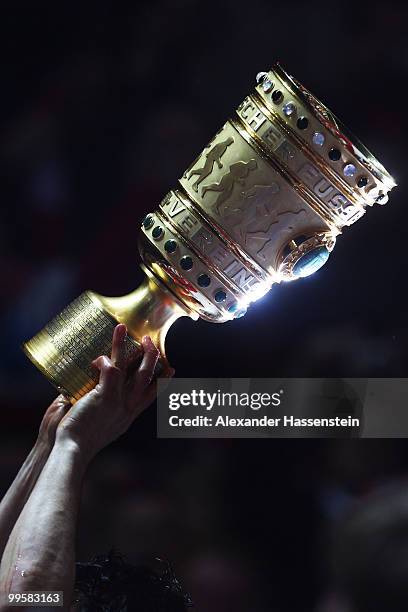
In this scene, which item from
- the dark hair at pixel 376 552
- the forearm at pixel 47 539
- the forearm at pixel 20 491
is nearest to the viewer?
the forearm at pixel 47 539

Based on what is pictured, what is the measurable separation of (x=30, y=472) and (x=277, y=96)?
0.81 m

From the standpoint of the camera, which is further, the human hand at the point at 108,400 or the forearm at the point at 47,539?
the human hand at the point at 108,400

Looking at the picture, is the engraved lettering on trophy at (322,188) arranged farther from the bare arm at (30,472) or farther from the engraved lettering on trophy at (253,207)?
the bare arm at (30,472)

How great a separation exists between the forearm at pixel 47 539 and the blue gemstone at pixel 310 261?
0.50 metres

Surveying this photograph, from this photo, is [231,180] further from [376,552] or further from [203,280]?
[376,552]

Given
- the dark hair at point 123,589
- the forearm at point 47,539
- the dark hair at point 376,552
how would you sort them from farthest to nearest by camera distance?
1. the dark hair at point 376,552
2. the dark hair at point 123,589
3. the forearm at point 47,539

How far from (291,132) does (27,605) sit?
84cm

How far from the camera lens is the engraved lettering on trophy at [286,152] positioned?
1.40 metres

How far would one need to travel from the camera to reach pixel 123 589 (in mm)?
1413

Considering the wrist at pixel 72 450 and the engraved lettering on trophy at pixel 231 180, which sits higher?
the engraved lettering on trophy at pixel 231 180

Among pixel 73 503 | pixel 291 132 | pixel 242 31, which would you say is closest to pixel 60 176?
pixel 242 31

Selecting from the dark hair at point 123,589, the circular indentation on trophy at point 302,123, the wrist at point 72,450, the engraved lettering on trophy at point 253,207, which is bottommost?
the dark hair at point 123,589

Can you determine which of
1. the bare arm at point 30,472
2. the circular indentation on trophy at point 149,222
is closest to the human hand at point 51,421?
the bare arm at point 30,472

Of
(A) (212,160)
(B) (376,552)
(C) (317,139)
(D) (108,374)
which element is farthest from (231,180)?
(B) (376,552)
